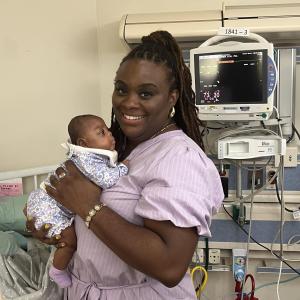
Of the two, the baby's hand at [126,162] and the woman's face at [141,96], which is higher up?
the woman's face at [141,96]

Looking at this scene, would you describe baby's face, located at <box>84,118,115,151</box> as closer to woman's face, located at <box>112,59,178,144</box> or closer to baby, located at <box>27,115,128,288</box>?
baby, located at <box>27,115,128,288</box>

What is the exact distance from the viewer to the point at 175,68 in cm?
102

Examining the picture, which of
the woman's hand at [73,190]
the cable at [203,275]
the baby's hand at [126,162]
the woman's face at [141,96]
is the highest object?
the woman's face at [141,96]

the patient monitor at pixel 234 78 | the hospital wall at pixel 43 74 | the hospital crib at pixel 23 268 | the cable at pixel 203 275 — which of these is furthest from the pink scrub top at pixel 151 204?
the hospital wall at pixel 43 74

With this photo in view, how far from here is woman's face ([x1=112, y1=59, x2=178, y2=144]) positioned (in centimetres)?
95

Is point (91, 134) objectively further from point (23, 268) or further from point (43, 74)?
point (43, 74)

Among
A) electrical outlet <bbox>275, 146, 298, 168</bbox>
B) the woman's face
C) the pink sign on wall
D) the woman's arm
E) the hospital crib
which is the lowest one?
the hospital crib

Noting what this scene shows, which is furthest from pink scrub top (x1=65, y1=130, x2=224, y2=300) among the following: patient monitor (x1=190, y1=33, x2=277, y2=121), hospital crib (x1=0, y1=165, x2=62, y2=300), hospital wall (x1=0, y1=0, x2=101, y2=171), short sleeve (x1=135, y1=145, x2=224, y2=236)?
hospital wall (x1=0, y1=0, x2=101, y2=171)

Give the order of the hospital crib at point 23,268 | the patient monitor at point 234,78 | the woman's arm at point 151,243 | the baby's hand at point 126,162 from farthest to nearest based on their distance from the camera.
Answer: the patient monitor at point 234,78
the hospital crib at point 23,268
the baby's hand at point 126,162
the woman's arm at point 151,243

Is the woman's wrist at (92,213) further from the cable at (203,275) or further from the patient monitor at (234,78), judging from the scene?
the cable at (203,275)

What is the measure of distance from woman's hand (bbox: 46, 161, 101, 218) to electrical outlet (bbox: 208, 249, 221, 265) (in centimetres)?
133

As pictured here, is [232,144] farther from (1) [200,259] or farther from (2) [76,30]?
(2) [76,30]

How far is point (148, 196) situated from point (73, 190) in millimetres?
205

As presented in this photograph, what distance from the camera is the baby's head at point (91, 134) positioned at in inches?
43.0
